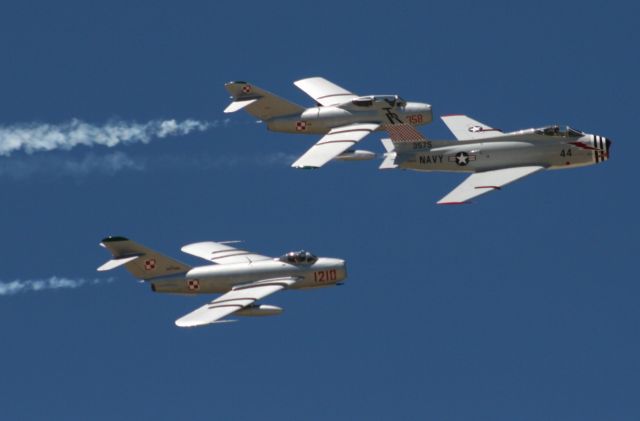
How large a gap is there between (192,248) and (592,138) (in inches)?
1012

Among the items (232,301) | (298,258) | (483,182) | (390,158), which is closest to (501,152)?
(483,182)

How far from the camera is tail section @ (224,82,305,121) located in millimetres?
133625

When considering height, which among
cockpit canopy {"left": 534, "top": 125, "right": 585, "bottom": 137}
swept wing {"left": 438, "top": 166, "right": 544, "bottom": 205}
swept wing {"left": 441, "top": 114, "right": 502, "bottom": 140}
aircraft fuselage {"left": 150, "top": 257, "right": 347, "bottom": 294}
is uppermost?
swept wing {"left": 441, "top": 114, "right": 502, "bottom": 140}

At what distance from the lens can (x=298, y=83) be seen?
140 m

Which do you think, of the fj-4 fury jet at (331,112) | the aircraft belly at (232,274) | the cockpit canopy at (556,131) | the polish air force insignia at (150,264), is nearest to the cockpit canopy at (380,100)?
the fj-4 fury jet at (331,112)

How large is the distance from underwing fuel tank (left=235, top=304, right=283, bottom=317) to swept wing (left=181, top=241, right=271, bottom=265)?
4820 millimetres

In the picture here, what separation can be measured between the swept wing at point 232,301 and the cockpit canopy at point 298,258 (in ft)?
3.62

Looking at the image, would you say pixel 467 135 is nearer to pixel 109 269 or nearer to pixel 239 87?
pixel 239 87

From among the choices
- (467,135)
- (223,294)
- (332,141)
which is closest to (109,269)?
(223,294)

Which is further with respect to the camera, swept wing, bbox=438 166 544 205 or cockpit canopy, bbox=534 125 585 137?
cockpit canopy, bbox=534 125 585 137

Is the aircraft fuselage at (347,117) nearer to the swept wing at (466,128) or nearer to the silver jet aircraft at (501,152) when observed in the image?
the swept wing at (466,128)

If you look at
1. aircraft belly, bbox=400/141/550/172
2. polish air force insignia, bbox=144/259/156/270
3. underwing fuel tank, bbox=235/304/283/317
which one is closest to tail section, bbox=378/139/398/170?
aircraft belly, bbox=400/141/550/172

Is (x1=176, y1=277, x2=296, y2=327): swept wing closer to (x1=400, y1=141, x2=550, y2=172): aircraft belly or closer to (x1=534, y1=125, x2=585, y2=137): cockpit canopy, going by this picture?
(x1=400, y1=141, x2=550, y2=172): aircraft belly

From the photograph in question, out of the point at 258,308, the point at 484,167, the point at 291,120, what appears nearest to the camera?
the point at 258,308
